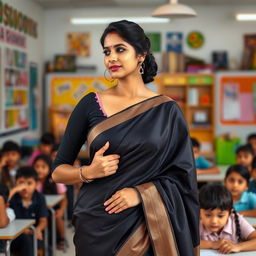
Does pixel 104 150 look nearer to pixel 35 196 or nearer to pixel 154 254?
pixel 154 254

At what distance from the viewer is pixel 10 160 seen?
19.7 feet

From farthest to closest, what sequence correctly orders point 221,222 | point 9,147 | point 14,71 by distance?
point 14,71 < point 9,147 < point 221,222

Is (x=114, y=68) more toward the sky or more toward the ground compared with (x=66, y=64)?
more toward the ground

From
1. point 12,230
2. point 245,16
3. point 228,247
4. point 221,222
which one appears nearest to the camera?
point 228,247

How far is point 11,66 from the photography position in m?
7.01

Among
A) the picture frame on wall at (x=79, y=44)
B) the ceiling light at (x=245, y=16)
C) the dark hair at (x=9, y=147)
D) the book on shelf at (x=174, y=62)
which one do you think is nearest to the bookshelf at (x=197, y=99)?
the book on shelf at (x=174, y=62)

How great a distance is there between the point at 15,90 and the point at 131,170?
19.3ft

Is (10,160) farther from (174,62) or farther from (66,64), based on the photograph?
(174,62)

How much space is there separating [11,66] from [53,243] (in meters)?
3.04

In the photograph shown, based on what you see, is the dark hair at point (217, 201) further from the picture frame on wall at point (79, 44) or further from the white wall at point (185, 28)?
the picture frame on wall at point (79, 44)

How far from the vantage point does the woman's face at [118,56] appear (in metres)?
1.59

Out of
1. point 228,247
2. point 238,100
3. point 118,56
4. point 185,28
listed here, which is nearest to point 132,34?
point 118,56

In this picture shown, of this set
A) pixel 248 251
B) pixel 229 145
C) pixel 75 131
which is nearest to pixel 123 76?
pixel 75 131

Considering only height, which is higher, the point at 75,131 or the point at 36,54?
the point at 36,54
